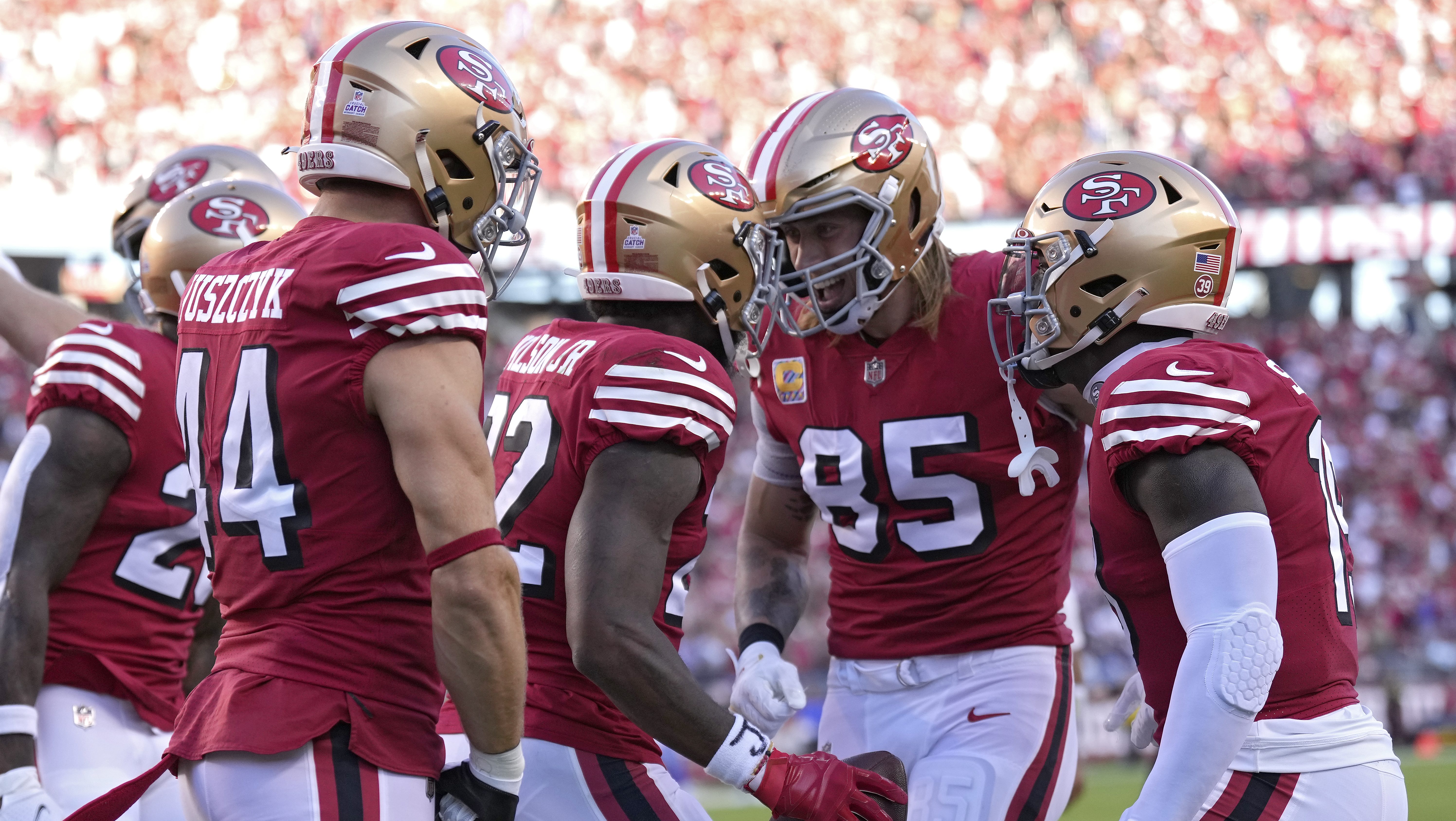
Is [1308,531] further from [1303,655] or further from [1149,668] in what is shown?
[1149,668]

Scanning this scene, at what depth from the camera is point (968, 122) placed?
1966 cm

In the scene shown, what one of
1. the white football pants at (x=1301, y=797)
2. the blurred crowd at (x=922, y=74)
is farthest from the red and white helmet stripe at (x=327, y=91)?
the blurred crowd at (x=922, y=74)

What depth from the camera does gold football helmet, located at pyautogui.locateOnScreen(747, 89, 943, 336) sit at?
3551 mm

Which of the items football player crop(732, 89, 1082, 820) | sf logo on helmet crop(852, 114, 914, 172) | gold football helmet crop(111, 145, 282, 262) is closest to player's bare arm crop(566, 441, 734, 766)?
football player crop(732, 89, 1082, 820)

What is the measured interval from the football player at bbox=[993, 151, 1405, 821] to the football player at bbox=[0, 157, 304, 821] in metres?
2.11

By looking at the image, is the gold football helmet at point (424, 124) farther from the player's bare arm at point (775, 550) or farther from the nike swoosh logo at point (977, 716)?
the nike swoosh logo at point (977, 716)

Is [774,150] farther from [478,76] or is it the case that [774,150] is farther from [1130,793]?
[1130,793]

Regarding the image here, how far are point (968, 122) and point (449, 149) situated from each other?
17.8m

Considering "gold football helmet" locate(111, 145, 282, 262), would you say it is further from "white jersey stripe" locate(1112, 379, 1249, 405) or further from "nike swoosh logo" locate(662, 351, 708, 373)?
"white jersey stripe" locate(1112, 379, 1249, 405)

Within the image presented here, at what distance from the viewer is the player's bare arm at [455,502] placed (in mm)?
2150

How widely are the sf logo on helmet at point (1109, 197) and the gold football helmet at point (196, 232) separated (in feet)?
6.75

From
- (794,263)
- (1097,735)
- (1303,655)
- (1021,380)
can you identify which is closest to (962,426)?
(1021,380)

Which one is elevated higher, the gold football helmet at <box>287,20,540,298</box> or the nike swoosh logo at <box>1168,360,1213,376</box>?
the gold football helmet at <box>287,20,540,298</box>

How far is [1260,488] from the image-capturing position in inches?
101
